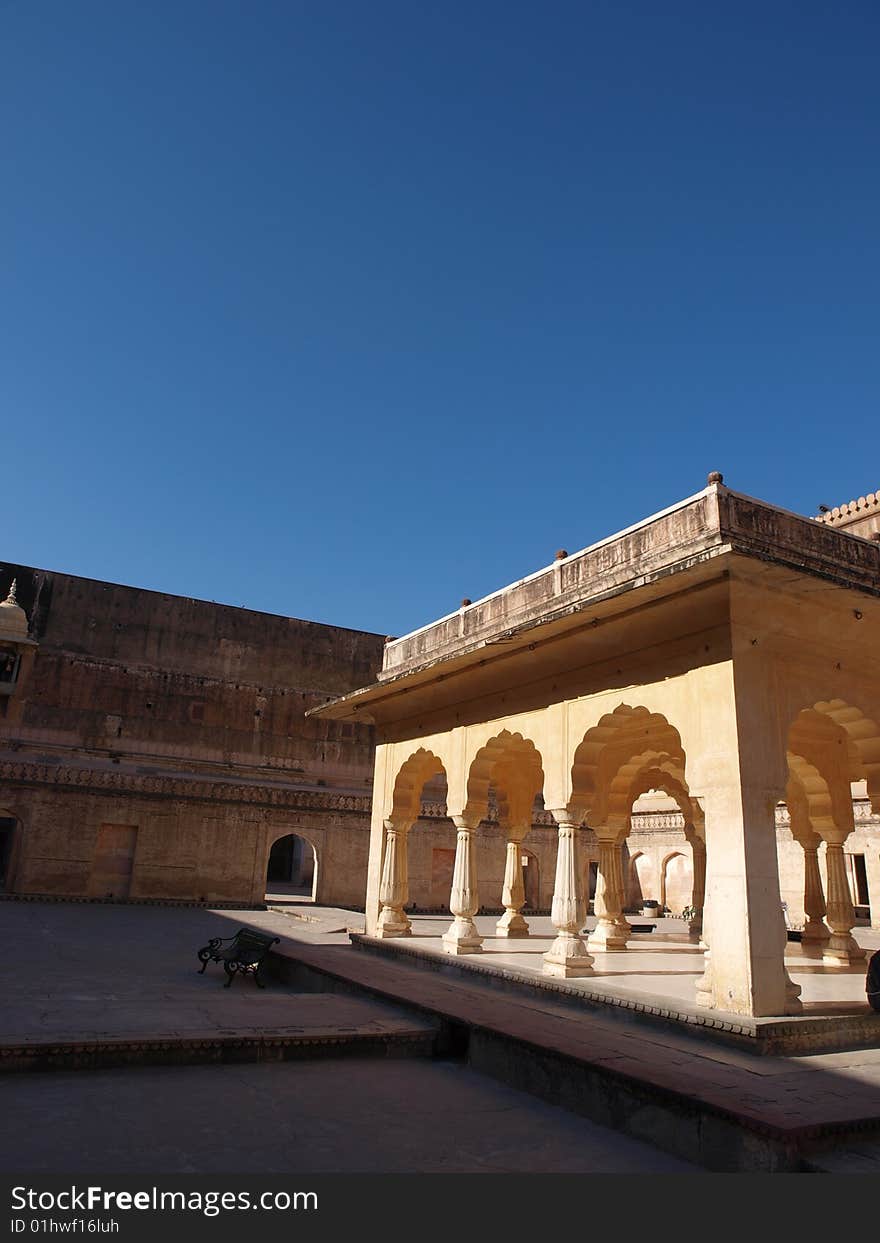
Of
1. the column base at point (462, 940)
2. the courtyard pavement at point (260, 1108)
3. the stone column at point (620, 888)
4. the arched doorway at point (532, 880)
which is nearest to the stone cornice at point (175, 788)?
the arched doorway at point (532, 880)

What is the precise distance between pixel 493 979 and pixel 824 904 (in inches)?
224

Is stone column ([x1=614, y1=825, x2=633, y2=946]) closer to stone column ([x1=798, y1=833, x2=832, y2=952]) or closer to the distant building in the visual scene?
stone column ([x1=798, y1=833, x2=832, y2=952])

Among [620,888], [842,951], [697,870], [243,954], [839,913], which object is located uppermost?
[697,870]

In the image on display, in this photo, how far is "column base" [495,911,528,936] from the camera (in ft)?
44.9

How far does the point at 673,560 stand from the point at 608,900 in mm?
7032

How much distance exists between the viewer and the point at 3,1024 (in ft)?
20.6

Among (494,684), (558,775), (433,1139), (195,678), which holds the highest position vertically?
(195,678)

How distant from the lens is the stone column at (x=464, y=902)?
10.8m

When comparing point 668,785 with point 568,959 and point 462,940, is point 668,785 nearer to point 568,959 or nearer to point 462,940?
point 462,940

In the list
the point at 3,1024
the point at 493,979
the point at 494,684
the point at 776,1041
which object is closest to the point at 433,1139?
the point at 776,1041

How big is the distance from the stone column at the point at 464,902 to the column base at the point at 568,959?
6.40 feet

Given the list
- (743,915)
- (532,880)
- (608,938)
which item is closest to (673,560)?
(743,915)

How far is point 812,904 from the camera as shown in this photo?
39.9 feet

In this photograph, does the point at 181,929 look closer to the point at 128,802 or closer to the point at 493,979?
the point at 128,802
